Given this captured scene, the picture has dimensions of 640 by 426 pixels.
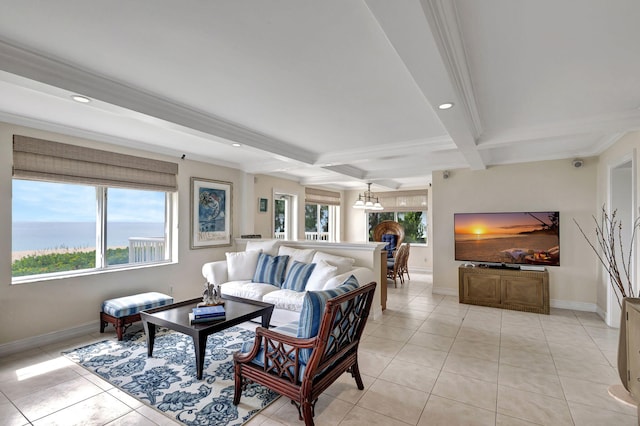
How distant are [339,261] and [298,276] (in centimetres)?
60

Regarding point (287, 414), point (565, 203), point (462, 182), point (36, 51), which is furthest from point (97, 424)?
point (565, 203)

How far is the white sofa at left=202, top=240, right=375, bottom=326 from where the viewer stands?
12.6 ft

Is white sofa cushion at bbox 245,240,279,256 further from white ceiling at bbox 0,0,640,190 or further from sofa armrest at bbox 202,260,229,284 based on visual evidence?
white ceiling at bbox 0,0,640,190

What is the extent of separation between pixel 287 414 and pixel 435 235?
174 inches

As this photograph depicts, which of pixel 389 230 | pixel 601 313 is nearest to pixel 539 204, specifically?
pixel 601 313

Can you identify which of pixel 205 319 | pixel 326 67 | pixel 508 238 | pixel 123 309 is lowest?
pixel 123 309

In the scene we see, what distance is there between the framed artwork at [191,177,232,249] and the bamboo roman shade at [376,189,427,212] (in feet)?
15.5

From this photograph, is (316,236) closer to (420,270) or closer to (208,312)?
(420,270)

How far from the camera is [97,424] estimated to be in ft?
6.86

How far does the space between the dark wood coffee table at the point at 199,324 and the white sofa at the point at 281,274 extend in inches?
18.8

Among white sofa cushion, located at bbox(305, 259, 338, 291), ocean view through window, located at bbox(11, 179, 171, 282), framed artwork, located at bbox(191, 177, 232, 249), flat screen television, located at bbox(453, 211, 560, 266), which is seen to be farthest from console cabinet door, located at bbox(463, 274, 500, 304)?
ocean view through window, located at bbox(11, 179, 171, 282)

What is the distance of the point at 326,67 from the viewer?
2098 millimetres

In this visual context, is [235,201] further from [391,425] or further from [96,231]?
[391,425]

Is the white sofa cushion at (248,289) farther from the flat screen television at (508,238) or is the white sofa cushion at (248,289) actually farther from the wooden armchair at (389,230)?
the wooden armchair at (389,230)
